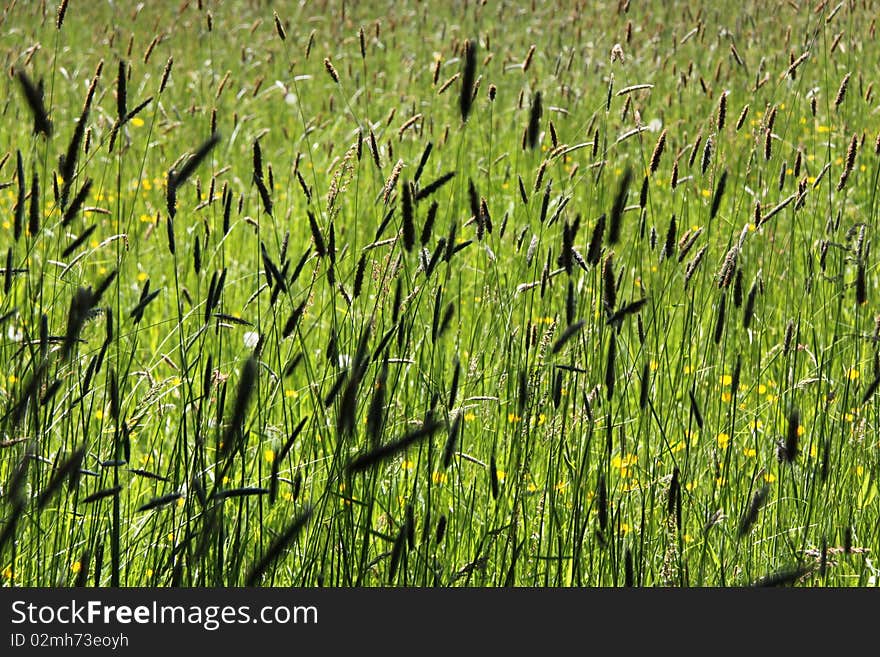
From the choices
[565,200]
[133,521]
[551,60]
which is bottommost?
[133,521]

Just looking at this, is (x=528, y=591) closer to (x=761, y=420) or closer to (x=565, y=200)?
(x=565, y=200)

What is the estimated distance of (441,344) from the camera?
249 centimetres

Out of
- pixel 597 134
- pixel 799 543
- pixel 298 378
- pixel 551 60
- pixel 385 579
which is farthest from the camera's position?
pixel 551 60

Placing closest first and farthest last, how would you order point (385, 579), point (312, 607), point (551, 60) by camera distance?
point (312, 607), point (385, 579), point (551, 60)

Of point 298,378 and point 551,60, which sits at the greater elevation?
point 551,60

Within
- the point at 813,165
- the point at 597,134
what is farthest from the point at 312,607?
the point at 813,165

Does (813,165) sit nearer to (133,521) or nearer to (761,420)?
(761,420)

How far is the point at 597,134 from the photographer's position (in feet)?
7.64

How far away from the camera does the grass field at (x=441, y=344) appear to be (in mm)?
1829

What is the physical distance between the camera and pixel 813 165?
16.5ft

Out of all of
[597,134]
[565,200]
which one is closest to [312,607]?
[565,200]

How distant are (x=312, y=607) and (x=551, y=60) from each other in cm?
557

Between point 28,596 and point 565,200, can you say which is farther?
point 565,200

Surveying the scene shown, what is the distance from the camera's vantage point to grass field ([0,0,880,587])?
6.00 feet
